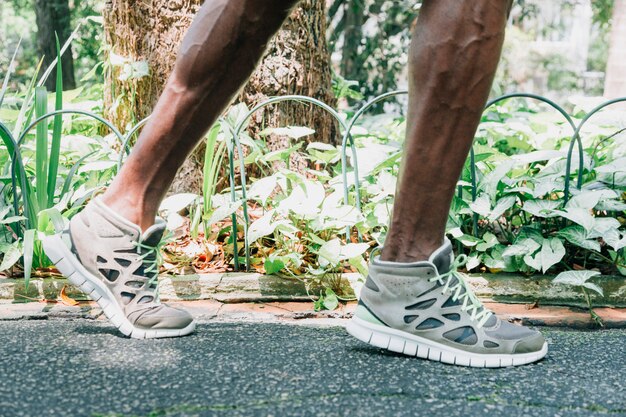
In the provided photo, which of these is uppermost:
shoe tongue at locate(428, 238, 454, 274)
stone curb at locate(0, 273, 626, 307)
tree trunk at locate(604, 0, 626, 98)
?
tree trunk at locate(604, 0, 626, 98)

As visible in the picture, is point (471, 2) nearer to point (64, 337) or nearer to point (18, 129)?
point (64, 337)

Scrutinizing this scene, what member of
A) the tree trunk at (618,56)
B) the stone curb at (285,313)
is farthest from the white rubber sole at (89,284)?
the tree trunk at (618,56)

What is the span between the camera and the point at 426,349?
153cm

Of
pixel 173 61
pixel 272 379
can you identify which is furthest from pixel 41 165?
pixel 272 379

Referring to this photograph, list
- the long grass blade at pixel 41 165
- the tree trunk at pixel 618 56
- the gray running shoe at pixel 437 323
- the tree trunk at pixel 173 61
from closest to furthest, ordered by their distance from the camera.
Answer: the gray running shoe at pixel 437 323
the long grass blade at pixel 41 165
the tree trunk at pixel 173 61
the tree trunk at pixel 618 56

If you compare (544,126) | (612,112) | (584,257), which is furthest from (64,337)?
(544,126)

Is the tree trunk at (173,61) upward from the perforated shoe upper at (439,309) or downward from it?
upward

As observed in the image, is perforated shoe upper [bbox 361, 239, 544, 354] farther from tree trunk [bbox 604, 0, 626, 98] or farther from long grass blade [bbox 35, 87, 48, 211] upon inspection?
tree trunk [bbox 604, 0, 626, 98]

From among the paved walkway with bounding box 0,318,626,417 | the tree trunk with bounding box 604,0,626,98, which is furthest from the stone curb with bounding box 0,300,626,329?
the tree trunk with bounding box 604,0,626,98

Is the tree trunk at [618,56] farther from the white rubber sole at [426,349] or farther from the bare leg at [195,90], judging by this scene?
the bare leg at [195,90]

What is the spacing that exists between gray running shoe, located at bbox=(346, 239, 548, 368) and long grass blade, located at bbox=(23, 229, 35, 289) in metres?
1.08

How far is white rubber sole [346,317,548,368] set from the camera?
4.95 ft

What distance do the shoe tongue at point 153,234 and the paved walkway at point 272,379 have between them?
0.23m

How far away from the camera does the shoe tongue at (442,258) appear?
4.98 ft
